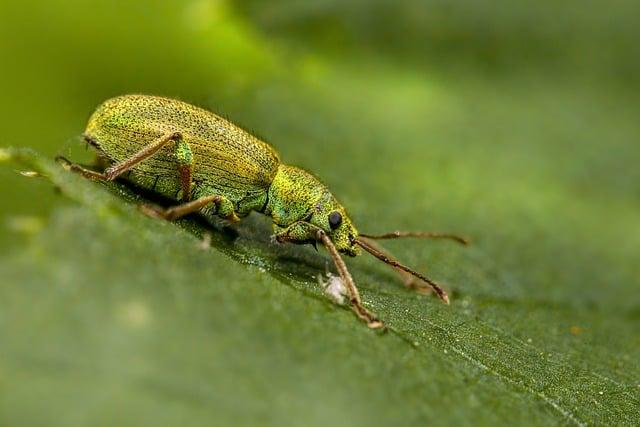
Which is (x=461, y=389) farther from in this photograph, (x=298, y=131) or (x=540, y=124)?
(x=540, y=124)

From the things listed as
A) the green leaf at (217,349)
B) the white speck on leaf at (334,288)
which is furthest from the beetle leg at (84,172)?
the white speck on leaf at (334,288)

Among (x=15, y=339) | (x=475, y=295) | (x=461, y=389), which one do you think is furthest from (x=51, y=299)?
(x=475, y=295)

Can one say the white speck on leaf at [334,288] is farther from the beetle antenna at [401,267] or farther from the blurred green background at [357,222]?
the beetle antenna at [401,267]

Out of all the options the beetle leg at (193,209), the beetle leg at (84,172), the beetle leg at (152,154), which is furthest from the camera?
the beetle leg at (152,154)

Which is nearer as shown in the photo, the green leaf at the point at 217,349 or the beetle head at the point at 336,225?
the green leaf at the point at 217,349

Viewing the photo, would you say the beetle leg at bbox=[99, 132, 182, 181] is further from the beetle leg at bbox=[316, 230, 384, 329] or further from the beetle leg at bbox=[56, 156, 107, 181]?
the beetle leg at bbox=[316, 230, 384, 329]

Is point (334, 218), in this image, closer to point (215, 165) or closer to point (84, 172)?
point (215, 165)

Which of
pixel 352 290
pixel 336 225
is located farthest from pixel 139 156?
pixel 352 290
